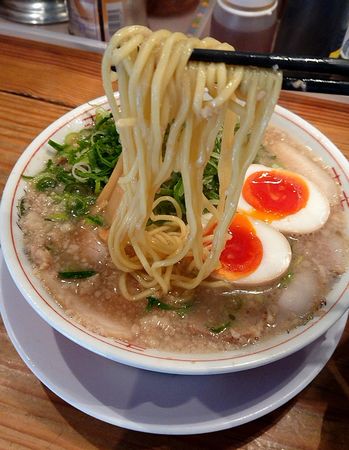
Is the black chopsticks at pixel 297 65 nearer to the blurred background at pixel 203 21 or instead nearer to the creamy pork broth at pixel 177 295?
the creamy pork broth at pixel 177 295

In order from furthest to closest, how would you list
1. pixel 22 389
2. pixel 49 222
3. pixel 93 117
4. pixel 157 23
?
pixel 157 23 → pixel 93 117 → pixel 49 222 → pixel 22 389

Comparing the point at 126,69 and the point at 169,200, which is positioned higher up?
the point at 126,69

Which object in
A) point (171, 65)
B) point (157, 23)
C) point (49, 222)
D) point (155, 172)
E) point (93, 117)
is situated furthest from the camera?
point (157, 23)

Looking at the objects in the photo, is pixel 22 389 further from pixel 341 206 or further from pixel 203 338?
pixel 341 206

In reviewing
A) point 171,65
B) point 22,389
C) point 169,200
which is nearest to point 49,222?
point 169,200

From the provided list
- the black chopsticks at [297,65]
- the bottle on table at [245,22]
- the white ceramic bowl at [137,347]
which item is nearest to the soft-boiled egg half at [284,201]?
the white ceramic bowl at [137,347]
